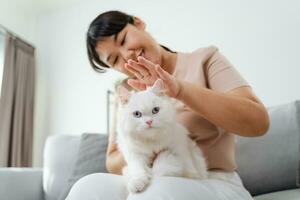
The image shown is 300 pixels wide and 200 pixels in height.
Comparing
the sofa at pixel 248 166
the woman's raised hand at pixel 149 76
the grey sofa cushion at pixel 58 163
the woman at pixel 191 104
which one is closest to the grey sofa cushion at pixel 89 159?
the sofa at pixel 248 166

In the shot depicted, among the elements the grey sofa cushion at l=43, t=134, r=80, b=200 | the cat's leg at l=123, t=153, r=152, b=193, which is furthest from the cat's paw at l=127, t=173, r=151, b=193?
the grey sofa cushion at l=43, t=134, r=80, b=200

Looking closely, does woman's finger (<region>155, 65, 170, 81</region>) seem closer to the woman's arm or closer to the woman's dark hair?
the woman's arm

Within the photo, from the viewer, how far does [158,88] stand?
0.82 meters

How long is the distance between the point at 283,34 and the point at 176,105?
130cm

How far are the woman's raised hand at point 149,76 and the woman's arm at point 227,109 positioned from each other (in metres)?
0.02

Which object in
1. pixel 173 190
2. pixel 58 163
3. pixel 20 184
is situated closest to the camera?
pixel 173 190

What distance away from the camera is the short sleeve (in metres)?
0.88

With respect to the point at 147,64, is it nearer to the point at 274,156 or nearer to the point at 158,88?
the point at 158,88

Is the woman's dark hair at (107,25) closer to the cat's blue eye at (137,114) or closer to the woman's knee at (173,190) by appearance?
the cat's blue eye at (137,114)

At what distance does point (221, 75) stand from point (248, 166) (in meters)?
0.61

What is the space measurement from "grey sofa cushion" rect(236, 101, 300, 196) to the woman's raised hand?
0.66 m

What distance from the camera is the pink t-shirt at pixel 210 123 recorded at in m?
0.85

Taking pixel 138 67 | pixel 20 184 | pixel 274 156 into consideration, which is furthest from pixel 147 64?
pixel 20 184

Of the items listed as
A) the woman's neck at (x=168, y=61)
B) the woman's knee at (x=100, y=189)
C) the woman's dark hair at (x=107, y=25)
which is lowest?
the woman's knee at (x=100, y=189)
